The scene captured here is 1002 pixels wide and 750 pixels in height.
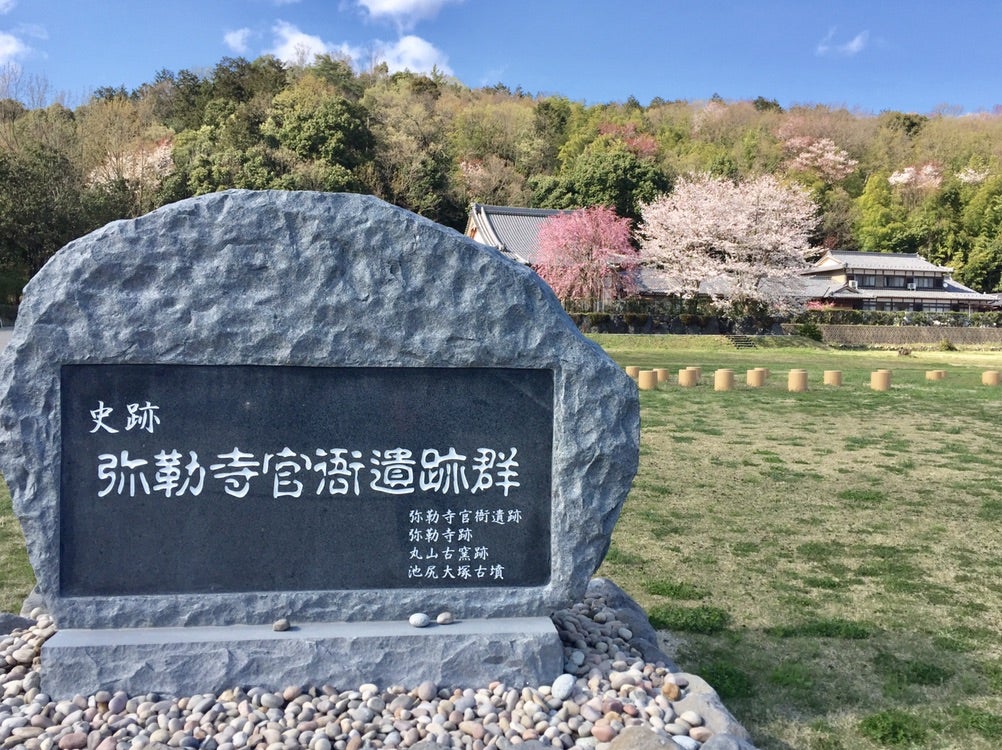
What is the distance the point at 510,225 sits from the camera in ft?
129

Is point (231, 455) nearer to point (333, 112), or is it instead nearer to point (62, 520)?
point (62, 520)

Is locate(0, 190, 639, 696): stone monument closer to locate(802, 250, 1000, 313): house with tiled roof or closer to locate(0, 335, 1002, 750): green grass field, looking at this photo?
locate(0, 335, 1002, 750): green grass field

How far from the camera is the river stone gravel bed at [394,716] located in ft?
8.66

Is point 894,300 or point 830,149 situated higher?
point 830,149

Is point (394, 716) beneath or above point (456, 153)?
beneath

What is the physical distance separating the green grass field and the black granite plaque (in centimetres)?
126

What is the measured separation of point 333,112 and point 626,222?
1579cm

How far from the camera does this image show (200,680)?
115 inches

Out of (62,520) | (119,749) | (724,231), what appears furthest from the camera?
(724,231)

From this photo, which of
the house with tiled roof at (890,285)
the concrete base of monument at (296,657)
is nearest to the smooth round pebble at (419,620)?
A: the concrete base of monument at (296,657)

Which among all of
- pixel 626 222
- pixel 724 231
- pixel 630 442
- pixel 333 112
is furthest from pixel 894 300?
pixel 630 442

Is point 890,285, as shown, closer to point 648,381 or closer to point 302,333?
point 648,381

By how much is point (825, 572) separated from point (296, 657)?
347 cm

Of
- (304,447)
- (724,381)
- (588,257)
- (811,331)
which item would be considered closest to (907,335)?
(811,331)
